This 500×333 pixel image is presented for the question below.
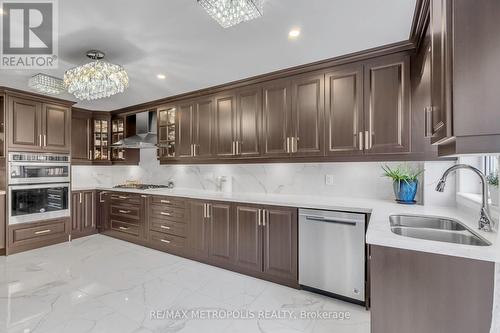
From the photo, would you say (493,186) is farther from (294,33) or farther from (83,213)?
(83,213)

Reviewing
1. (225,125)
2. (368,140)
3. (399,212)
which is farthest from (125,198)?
(399,212)

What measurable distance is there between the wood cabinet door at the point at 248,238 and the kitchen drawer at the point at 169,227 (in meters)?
0.95

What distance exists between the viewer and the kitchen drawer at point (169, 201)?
360 cm

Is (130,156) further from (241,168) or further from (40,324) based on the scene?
(40,324)

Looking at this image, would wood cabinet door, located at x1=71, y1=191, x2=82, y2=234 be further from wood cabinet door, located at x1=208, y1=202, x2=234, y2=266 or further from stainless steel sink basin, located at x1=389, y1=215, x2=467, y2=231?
stainless steel sink basin, located at x1=389, y1=215, x2=467, y2=231

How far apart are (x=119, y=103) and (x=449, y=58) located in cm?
470

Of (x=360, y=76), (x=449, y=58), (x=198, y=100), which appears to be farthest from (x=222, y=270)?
(x=449, y=58)

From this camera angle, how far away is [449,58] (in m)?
1.13

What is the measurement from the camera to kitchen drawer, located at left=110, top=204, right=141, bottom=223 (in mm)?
4184

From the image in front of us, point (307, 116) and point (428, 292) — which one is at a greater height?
point (307, 116)

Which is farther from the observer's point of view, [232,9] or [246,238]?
[246,238]

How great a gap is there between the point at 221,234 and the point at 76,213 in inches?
119

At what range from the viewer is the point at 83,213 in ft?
15.1

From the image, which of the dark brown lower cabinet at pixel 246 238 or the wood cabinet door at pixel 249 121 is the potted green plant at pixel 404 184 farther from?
the wood cabinet door at pixel 249 121
